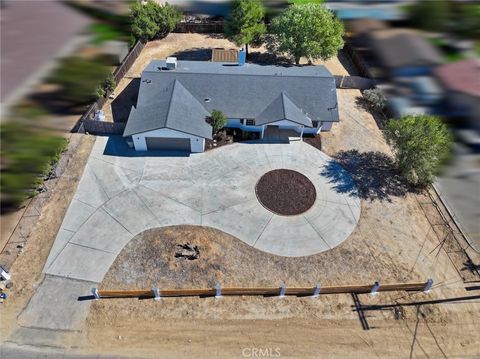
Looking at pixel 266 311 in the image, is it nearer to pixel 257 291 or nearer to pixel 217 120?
pixel 257 291

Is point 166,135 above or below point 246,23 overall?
below

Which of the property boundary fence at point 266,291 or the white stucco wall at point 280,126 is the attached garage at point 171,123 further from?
the property boundary fence at point 266,291

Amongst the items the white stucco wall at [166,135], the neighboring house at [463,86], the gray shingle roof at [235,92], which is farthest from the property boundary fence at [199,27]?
the neighboring house at [463,86]

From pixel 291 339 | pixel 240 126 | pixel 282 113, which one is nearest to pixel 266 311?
pixel 291 339

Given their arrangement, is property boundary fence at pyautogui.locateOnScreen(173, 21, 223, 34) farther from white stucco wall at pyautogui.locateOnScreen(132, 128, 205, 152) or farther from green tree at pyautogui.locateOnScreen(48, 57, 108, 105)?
green tree at pyautogui.locateOnScreen(48, 57, 108, 105)

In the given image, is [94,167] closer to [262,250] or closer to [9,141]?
[262,250]

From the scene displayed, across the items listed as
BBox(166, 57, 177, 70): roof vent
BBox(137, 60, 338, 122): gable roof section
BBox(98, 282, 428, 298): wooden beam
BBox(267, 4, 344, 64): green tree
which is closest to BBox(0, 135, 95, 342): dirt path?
BBox(98, 282, 428, 298): wooden beam

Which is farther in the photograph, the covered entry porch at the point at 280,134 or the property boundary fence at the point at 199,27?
the property boundary fence at the point at 199,27

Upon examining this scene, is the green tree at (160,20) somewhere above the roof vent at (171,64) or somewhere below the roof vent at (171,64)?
above
